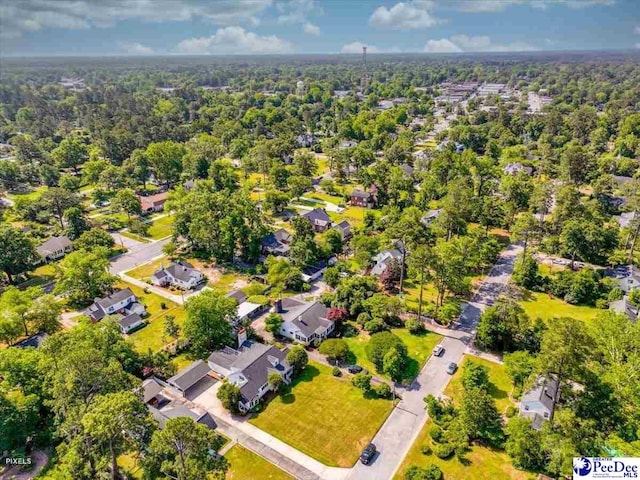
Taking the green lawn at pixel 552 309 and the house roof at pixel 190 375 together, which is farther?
the green lawn at pixel 552 309

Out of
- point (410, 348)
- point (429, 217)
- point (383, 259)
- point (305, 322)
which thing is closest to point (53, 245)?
point (305, 322)

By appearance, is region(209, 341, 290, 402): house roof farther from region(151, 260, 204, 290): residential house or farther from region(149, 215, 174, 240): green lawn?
region(149, 215, 174, 240): green lawn

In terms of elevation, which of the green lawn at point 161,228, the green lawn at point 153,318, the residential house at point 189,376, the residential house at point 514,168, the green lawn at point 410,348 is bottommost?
the green lawn at point 153,318

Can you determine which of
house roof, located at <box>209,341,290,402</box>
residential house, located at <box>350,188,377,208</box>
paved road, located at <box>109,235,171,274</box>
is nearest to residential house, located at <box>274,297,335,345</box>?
house roof, located at <box>209,341,290,402</box>

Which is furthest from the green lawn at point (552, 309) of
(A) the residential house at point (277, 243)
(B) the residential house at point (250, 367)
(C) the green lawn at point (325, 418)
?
(A) the residential house at point (277, 243)

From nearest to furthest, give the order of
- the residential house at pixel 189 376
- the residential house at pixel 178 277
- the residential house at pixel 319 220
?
1. the residential house at pixel 189 376
2. the residential house at pixel 178 277
3. the residential house at pixel 319 220

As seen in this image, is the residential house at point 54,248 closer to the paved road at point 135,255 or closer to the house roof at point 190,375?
the paved road at point 135,255

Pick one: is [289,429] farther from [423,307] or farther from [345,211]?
[345,211]
